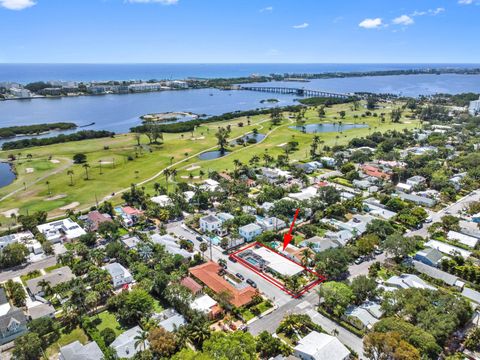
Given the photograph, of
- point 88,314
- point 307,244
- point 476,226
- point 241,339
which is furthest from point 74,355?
point 476,226

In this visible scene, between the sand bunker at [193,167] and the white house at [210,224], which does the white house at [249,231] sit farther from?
the sand bunker at [193,167]

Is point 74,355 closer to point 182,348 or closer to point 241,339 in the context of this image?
point 182,348

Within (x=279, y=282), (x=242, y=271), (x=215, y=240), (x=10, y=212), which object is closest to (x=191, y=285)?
(x=242, y=271)

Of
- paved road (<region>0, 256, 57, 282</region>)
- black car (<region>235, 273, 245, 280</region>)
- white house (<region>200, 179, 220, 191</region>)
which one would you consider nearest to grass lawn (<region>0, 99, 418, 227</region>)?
white house (<region>200, 179, 220, 191</region>)

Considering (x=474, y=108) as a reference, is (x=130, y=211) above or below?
below

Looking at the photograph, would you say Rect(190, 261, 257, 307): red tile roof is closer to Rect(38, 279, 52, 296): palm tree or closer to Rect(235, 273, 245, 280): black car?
Rect(235, 273, 245, 280): black car

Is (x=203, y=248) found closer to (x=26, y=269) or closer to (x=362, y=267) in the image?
(x=362, y=267)
